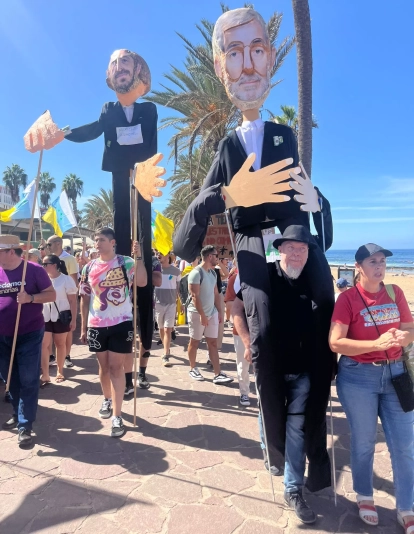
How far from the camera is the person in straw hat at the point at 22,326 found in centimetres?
376

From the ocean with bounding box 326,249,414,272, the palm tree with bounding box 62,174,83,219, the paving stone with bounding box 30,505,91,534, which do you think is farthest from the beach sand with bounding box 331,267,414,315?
the palm tree with bounding box 62,174,83,219

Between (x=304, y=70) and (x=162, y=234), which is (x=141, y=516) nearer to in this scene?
(x=162, y=234)

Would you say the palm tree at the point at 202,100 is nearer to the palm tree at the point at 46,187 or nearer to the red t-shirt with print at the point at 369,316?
the red t-shirt with print at the point at 369,316

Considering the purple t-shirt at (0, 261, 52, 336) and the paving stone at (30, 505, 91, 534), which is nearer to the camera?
the paving stone at (30, 505, 91, 534)

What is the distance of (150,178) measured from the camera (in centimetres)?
358

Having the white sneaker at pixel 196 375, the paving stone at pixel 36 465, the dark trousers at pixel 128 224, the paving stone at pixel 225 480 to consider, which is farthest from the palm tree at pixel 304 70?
the paving stone at pixel 36 465

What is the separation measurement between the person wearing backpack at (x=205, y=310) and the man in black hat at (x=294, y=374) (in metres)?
2.82

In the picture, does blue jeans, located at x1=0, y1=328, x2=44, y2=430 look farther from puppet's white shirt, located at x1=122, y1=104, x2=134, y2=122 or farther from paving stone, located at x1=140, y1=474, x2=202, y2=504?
puppet's white shirt, located at x1=122, y1=104, x2=134, y2=122

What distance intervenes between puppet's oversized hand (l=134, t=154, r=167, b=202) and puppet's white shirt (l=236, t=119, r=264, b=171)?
0.90m

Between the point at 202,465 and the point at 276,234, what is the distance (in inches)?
82.2

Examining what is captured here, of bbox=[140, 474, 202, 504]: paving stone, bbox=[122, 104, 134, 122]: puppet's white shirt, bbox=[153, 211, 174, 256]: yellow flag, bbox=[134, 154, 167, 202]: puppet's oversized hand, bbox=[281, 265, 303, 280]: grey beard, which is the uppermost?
bbox=[122, 104, 134, 122]: puppet's white shirt

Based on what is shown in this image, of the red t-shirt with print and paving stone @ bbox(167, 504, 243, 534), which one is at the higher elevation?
the red t-shirt with print

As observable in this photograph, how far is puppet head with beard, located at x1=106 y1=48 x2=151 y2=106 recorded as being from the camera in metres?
4.03

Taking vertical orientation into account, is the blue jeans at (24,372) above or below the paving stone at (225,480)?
above
